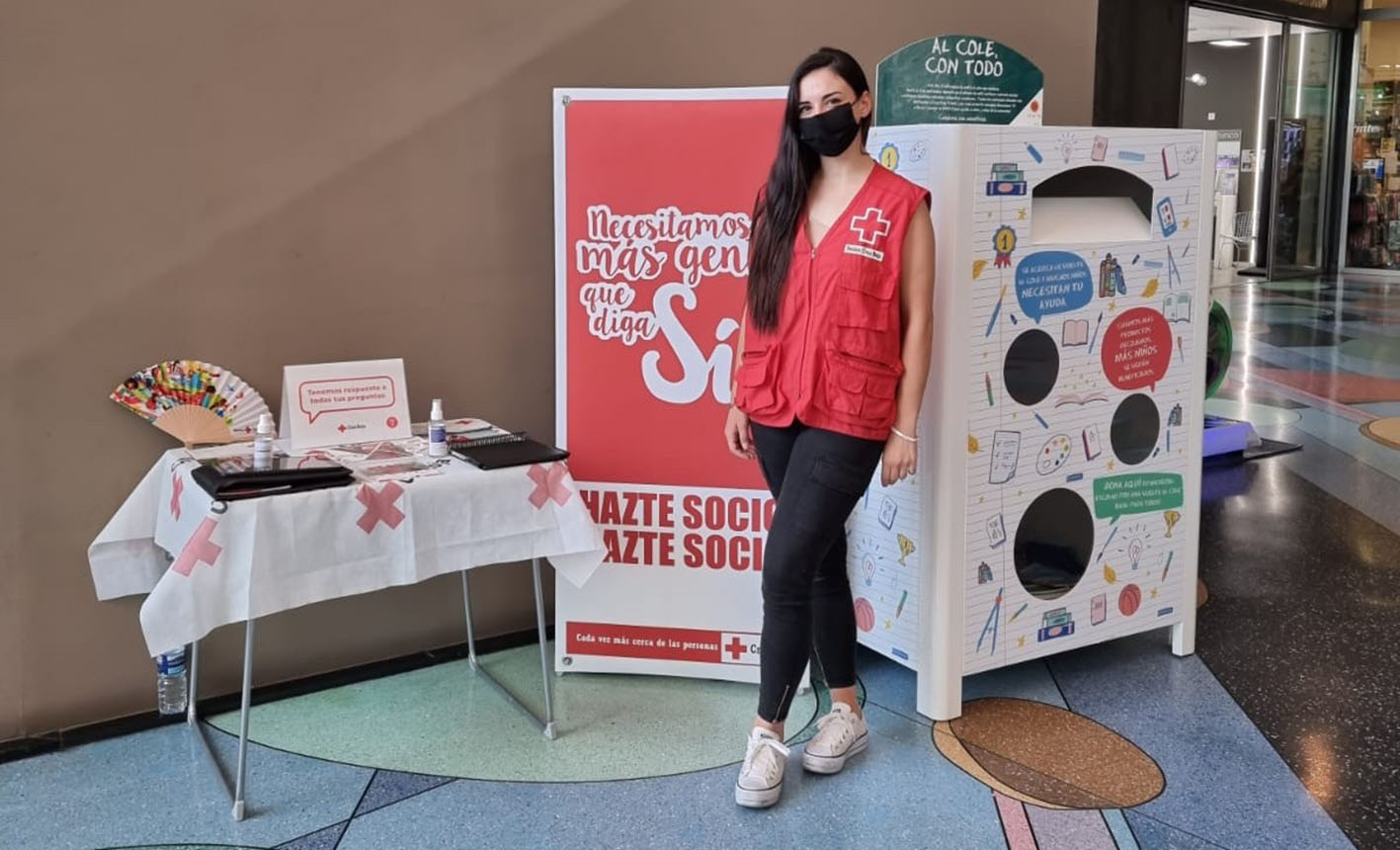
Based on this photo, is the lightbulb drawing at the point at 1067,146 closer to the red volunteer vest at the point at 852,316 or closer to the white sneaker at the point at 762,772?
the red volunteer vest at the point at 852,316

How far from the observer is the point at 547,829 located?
7.99 ft

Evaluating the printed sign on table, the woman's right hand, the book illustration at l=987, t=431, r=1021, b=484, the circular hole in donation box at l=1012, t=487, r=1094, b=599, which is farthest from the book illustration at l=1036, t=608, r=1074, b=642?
the printed sign on table

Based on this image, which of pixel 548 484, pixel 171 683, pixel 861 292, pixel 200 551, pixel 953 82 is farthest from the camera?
pixel 953 82

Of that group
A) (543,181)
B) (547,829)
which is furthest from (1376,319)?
(547,829)

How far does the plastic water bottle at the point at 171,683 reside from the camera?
2.80 m

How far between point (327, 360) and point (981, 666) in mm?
1826

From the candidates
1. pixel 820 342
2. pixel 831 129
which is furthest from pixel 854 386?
pixel 831 129

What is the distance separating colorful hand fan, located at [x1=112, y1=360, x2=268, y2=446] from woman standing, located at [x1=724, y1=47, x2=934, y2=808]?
1.19m

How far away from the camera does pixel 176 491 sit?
8.54 ft

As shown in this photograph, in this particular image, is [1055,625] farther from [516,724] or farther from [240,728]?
[240,728]

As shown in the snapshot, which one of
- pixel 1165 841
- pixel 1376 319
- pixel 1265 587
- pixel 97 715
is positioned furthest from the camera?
pixel 1376 319

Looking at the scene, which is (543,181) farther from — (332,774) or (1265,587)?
(1265,587)

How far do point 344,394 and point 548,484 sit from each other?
545 millimetres

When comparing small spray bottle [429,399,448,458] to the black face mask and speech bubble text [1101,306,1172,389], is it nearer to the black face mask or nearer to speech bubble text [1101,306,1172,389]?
the black face mask
